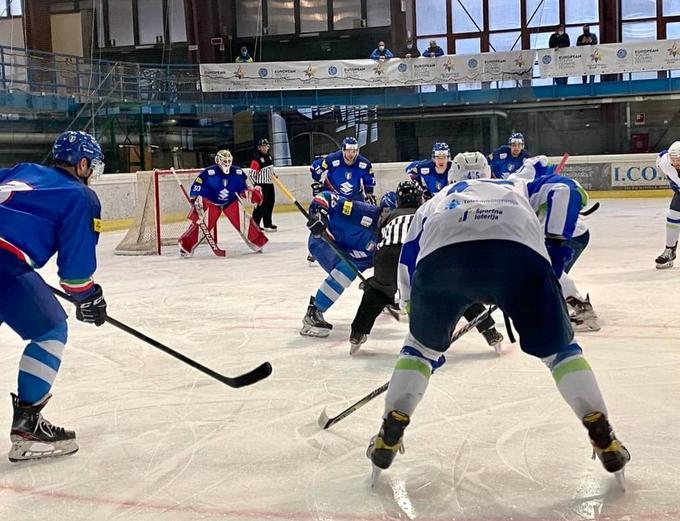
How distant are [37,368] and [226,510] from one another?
2.42 feet

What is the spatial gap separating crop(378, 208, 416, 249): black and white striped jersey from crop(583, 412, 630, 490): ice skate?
1.40 meters

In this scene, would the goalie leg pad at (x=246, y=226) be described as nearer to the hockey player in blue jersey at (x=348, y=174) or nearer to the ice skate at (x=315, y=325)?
the hockey player in blue jersey at (x=348, y=174)

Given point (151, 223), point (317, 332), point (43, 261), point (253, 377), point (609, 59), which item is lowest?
point (317, 332)

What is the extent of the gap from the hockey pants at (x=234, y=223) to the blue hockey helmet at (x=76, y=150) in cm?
528

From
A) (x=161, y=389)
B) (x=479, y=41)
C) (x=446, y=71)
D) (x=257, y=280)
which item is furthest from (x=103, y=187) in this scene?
(x=479, y=41)

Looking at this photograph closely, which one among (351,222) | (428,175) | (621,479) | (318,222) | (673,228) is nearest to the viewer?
(621,479)

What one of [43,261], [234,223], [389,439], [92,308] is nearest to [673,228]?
[234,223]

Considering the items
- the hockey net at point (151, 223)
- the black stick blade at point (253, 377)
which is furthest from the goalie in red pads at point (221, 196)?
the black stick blade at point (253, 377)

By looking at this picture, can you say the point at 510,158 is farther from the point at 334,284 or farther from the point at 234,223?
the point at 334,284

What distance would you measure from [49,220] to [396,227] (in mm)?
1514

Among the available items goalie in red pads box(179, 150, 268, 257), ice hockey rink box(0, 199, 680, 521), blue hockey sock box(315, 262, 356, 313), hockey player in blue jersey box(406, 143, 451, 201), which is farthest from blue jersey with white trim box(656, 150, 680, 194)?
goalie in red pads box(179, 150, 268, 257)

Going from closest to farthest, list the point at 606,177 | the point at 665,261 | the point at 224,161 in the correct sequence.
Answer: the point at 665,261 → the point at 224,161 → the point at 606,177

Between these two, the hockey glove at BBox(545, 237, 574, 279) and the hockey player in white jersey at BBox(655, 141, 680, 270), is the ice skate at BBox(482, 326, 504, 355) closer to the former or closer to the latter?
the hockey glove at BBox(545, 237, 574, 279)

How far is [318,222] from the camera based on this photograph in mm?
3918
